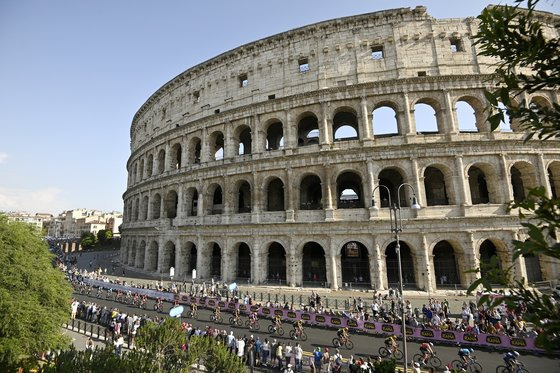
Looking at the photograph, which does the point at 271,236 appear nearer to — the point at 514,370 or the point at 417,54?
the point at 514,370

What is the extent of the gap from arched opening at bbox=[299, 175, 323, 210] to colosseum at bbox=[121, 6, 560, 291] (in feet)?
0.71

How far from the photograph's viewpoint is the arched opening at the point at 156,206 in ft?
106

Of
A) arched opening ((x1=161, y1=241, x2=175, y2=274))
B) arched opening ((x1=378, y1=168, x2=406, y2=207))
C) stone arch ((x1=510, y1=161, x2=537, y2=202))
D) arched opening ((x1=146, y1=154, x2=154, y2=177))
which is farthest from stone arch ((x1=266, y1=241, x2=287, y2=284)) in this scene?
arched opening ((x1=146, y1=154, x2=154, y2=177))

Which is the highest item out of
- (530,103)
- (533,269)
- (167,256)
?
(530,103)

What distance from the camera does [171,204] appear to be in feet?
102

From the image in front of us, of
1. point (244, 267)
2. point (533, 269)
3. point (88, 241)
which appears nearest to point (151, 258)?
point (244, 267)

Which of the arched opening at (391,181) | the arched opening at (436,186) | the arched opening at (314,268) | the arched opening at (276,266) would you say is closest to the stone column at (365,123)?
the arched opening at (391,181)

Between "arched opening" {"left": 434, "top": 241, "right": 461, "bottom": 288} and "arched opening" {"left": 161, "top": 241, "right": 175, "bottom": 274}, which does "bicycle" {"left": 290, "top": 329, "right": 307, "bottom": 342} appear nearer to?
"arched opening" {"left": 434, "top": 241, "right": 461, "bottom": 288}

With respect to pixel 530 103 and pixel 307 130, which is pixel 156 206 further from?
pixel 530 103

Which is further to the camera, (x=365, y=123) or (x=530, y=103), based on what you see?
(x=365, y=123)

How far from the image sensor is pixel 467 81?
21.9 meters

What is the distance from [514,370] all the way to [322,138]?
17.7 meters

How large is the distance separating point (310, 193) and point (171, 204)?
15.5m

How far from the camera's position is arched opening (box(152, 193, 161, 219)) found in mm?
32281
